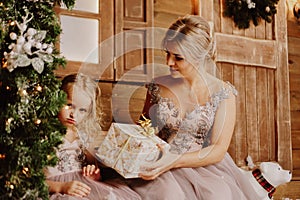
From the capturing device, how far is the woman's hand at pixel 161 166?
2.70m

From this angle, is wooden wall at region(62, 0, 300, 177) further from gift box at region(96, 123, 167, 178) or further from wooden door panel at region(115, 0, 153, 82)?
gift box at region(96, 123, 167, 178)

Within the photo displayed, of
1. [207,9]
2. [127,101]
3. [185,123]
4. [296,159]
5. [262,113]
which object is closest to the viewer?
[185,123]

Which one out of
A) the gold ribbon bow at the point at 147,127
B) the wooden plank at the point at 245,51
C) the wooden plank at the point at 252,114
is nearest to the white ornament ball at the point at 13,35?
the gold ribbon bow at the point at 147,127

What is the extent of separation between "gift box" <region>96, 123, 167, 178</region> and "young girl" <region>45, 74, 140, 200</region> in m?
0.08

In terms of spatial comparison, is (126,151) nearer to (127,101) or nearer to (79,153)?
(79,153)

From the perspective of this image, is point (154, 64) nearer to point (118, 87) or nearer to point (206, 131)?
point (118, 87)

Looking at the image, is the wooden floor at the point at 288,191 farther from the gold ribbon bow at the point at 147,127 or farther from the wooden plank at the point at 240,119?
the gold ribbon bow at the point at 147,127

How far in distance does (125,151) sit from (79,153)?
21 cm

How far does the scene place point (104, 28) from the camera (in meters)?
3.11

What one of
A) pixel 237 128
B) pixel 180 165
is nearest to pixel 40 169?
pixel 180 165

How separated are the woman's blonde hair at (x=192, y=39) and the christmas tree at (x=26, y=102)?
29.4 inches

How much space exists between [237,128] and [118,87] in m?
1.09

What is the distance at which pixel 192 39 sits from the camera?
9.62ft

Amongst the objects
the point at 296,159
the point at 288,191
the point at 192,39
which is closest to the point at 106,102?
the point at 192,39
